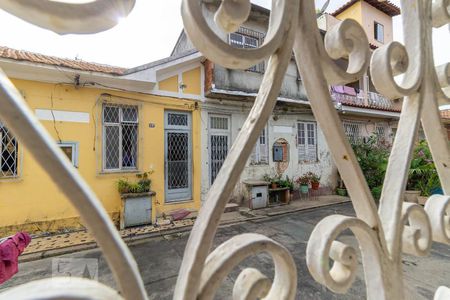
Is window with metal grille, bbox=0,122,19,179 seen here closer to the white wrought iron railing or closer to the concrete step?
the concrete step

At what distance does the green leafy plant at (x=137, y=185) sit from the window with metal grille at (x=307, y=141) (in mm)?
5701

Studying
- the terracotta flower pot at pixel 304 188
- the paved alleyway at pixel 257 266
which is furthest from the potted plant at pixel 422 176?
the paved alleyway at pixel 257 266

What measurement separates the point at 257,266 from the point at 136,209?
11.0 ft

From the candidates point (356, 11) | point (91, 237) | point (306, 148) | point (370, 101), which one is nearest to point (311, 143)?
point (306, 148)

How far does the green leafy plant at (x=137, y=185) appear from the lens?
552 cm

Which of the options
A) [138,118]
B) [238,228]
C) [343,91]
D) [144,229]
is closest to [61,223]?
[144,229]

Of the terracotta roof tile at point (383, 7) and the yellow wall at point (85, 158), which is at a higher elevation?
the terracotta roof tile at point (383, 7)

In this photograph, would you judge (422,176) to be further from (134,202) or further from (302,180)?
(134,202)

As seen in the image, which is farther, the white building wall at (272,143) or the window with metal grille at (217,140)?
the window with metal grille at (217,140)

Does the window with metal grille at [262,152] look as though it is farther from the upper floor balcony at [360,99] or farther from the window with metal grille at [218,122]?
the upper floor balcony at [360,99]

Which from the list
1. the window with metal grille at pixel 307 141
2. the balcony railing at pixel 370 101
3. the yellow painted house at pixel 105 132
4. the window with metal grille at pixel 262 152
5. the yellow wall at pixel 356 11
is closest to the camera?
the yellow painted house at pixel 105 132

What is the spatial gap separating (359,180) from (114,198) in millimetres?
6102

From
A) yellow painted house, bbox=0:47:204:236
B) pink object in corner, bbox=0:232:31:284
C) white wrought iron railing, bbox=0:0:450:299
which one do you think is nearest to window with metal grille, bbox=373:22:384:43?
yellow painted house, bbox=0:47:204:236

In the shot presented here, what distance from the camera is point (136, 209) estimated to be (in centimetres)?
546
